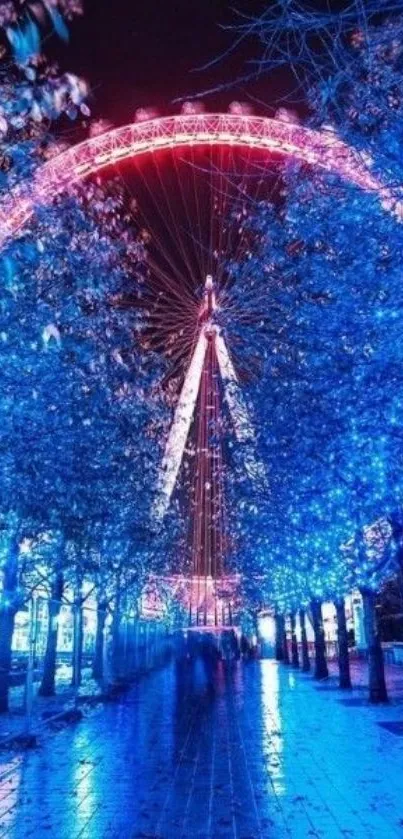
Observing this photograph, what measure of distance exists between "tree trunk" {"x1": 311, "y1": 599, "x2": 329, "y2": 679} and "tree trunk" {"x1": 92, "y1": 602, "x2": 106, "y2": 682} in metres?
9.26

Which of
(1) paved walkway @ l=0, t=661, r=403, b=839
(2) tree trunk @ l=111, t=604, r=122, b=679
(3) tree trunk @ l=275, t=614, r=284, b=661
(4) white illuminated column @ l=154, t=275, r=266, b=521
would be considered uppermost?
(4) white illuminated column @ l=154, t=275, r=266, b=521

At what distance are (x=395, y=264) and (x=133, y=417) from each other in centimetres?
1453

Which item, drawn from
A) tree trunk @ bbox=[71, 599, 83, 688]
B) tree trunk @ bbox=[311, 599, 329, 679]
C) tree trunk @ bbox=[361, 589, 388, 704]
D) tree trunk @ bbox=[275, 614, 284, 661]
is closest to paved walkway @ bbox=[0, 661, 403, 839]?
tree trunk @ bbox=[361, 589, 388, 704]

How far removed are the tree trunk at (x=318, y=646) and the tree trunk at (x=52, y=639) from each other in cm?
1200

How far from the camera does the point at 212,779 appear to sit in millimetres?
12719

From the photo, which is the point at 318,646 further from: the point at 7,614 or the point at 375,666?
the point at 7,614

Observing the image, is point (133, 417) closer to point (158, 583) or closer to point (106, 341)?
point (106, 341)

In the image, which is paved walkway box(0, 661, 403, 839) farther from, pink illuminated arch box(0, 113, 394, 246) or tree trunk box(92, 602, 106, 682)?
pink illuminated arch box(0, 113, 394, 246)

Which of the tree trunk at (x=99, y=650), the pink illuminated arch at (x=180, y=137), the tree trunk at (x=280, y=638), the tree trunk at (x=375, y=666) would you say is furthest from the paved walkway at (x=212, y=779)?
the tree trunk at (x=280, y=638)

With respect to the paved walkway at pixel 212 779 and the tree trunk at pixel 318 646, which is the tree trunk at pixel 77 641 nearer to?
the paved walkway at pixel 212 779

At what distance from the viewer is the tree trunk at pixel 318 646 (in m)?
37.1

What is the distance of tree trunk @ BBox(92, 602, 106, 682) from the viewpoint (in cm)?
3122

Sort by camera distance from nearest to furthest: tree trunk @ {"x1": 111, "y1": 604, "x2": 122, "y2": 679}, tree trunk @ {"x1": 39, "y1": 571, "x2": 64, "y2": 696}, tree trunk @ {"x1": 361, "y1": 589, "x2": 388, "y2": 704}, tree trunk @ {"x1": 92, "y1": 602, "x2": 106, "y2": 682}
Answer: tree trunk @ {"x1": 39, "y1": 571, "x2": 64, "y2": 696} < tree trunk @ {"x1": 361, "y1": 589, "x2": 388, "y2": 704} < tree trunk @ {"x1": 92, "y1": 602, "x2": 106, "y2": 682} < tree trunk @ {"x1": 111, "y1": 604, "x2": 122, "y2": 679}

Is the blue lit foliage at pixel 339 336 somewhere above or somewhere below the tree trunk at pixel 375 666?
above
